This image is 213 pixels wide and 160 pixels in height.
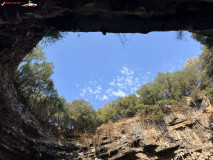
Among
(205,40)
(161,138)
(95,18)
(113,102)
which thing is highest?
(113,102)

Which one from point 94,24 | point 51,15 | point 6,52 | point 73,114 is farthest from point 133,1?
point 73,114

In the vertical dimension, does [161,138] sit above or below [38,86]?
below

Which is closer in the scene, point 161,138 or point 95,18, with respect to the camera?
point 95,18

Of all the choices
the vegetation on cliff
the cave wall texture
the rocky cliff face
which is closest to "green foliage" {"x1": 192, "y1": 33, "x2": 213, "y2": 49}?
the vegetation on cliff

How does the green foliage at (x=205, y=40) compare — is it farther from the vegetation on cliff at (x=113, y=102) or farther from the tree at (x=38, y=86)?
the tree at (x=38, y=86)

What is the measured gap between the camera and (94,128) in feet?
51.7

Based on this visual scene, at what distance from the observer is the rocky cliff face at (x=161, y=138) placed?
40.8 feet

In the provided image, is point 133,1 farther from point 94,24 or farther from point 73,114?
point 73,114

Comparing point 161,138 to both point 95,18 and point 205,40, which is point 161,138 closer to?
point 205,40

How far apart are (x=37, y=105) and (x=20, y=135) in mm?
3881

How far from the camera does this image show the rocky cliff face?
40.8ft

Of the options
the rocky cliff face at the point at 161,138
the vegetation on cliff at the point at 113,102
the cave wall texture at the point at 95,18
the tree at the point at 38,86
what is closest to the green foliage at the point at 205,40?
the vegetation on cliff at the point at 113,102

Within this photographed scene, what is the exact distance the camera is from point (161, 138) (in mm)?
13812

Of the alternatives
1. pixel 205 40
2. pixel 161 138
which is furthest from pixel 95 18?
pixel 161 138
